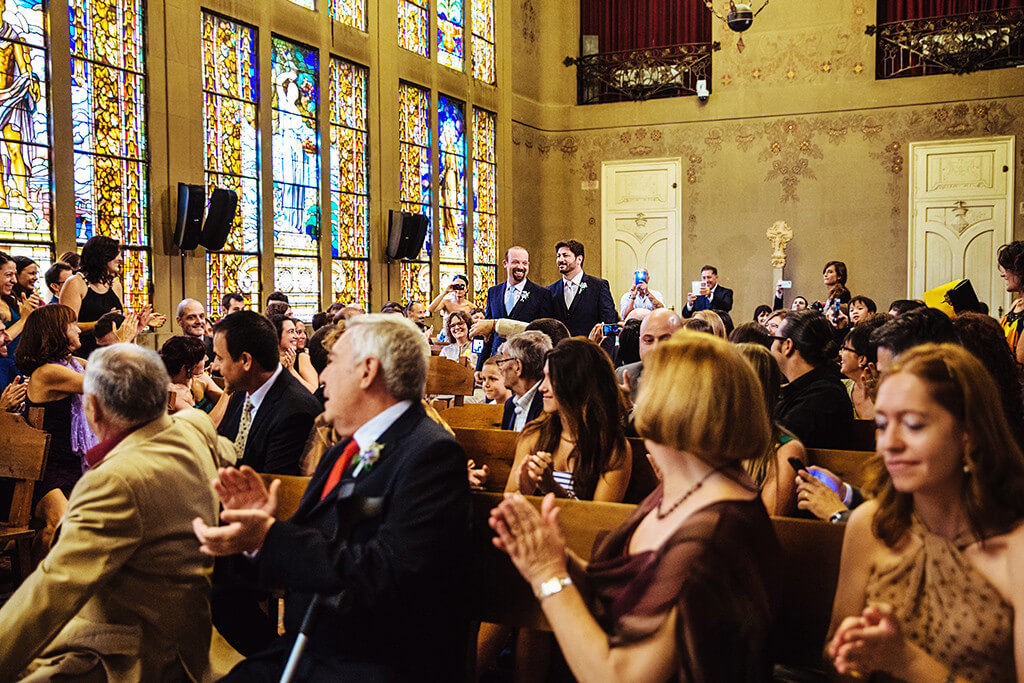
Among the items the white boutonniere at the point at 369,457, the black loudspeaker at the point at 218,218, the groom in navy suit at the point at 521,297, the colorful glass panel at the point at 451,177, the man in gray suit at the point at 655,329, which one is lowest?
the white boutonniere at the point at 369,457

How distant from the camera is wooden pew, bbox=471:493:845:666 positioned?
87.7 inches

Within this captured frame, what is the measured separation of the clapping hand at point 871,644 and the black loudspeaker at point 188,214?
26.2 ft

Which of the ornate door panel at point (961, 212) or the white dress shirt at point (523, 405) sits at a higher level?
the ornate door panel at point (961, 212)

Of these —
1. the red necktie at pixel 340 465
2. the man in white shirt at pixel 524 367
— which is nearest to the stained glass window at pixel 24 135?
the man in white shirt at pixel 524 367

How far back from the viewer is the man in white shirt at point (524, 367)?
13.6 feet

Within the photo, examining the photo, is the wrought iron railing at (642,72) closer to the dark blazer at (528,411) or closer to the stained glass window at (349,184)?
the stained glass window at (349,184)

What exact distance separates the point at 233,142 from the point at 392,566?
831 centimetres

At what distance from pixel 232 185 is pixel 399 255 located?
2686mm

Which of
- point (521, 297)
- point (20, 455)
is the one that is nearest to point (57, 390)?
point (20, 455)

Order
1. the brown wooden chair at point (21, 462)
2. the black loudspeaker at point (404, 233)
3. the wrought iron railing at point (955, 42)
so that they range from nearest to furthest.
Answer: the brown wooden chair at point (21, 462), the black loudspeaker at point (404, 233), the wrought iron railing at point (955, 42)

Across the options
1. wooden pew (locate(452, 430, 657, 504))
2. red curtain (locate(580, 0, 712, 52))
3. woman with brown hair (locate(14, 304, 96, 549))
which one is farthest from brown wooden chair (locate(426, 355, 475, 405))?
red curtain (locate(580, 0, 712, 52))

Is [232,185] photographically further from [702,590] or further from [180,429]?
[702,590]

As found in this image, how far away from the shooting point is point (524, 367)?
416 cm

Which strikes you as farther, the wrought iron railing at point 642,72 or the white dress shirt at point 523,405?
the wrought iron railing at point 642,72
